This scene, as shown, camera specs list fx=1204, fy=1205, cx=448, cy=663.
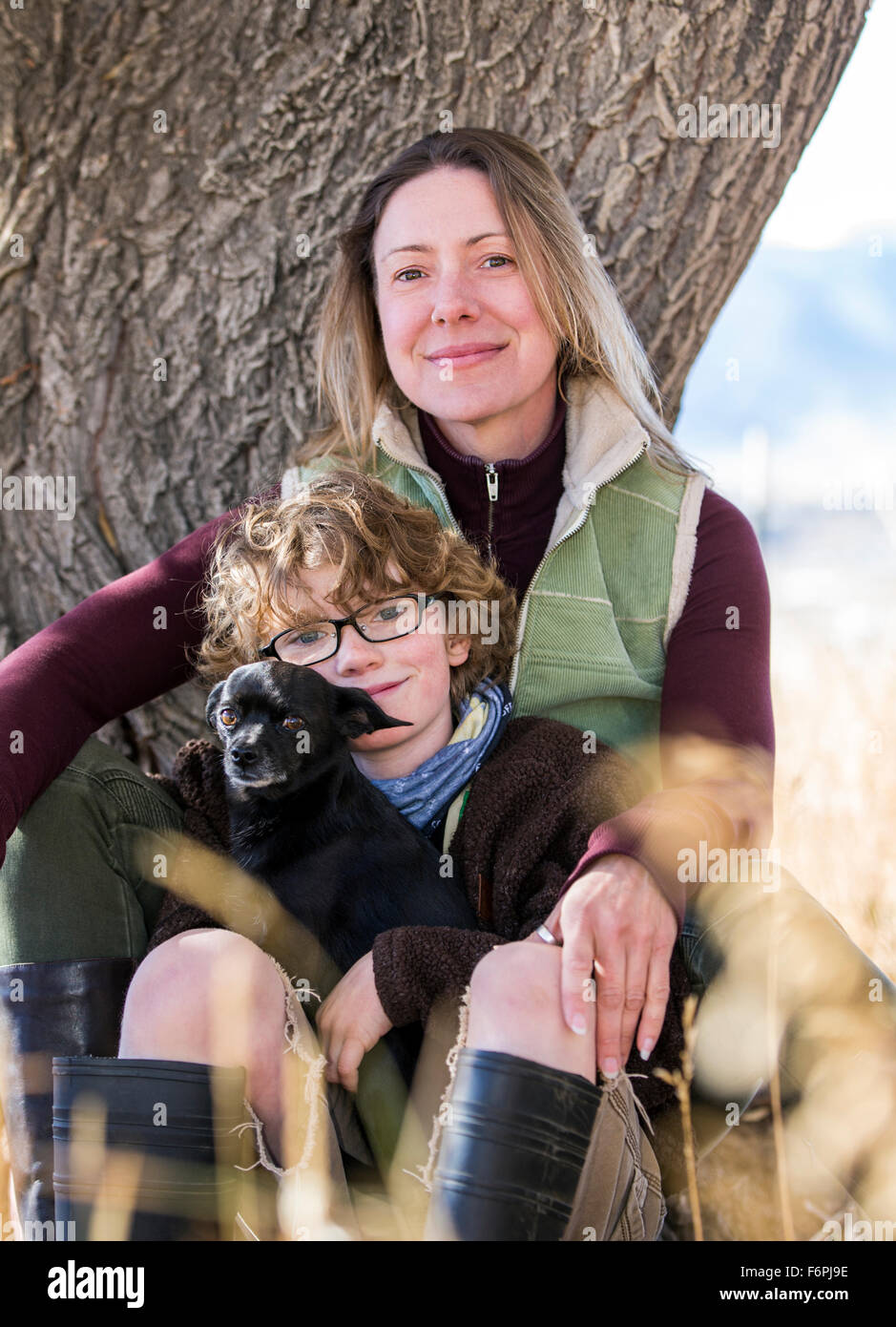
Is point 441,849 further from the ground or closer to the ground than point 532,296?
closer to the ground

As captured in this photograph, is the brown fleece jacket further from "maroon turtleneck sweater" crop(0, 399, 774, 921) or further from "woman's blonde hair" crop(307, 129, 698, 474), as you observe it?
"woman's blonde hair" crop(307, 129, 698, 474)

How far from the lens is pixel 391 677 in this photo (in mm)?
2508

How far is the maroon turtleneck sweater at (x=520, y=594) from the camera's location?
7.23 feet

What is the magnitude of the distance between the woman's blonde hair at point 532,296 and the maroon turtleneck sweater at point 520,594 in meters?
0.17

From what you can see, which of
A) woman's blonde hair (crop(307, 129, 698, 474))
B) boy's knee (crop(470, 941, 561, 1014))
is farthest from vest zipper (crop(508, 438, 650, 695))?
boy's knee (crop(470, 941, 561, 1014))

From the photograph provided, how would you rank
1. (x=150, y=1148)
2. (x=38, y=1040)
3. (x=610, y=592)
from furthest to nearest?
(x=610, y=592) → (x=38, y=1040) → (x=150, y=1148)

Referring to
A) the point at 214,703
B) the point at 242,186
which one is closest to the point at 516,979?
the point at 214,703

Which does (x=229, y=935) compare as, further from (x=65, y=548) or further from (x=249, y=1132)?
(x=65, y=548)

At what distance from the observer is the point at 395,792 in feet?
8.27

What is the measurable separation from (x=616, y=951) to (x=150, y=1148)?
0.80 meters

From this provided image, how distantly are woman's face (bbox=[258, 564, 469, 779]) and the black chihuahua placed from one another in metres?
0.14

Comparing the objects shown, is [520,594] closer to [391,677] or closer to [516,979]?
[391,677]

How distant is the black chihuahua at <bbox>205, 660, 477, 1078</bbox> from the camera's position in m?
2.27

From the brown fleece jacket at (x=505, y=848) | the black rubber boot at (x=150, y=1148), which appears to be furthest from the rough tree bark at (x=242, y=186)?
the black rubber boot at (x=150, y=1148)
